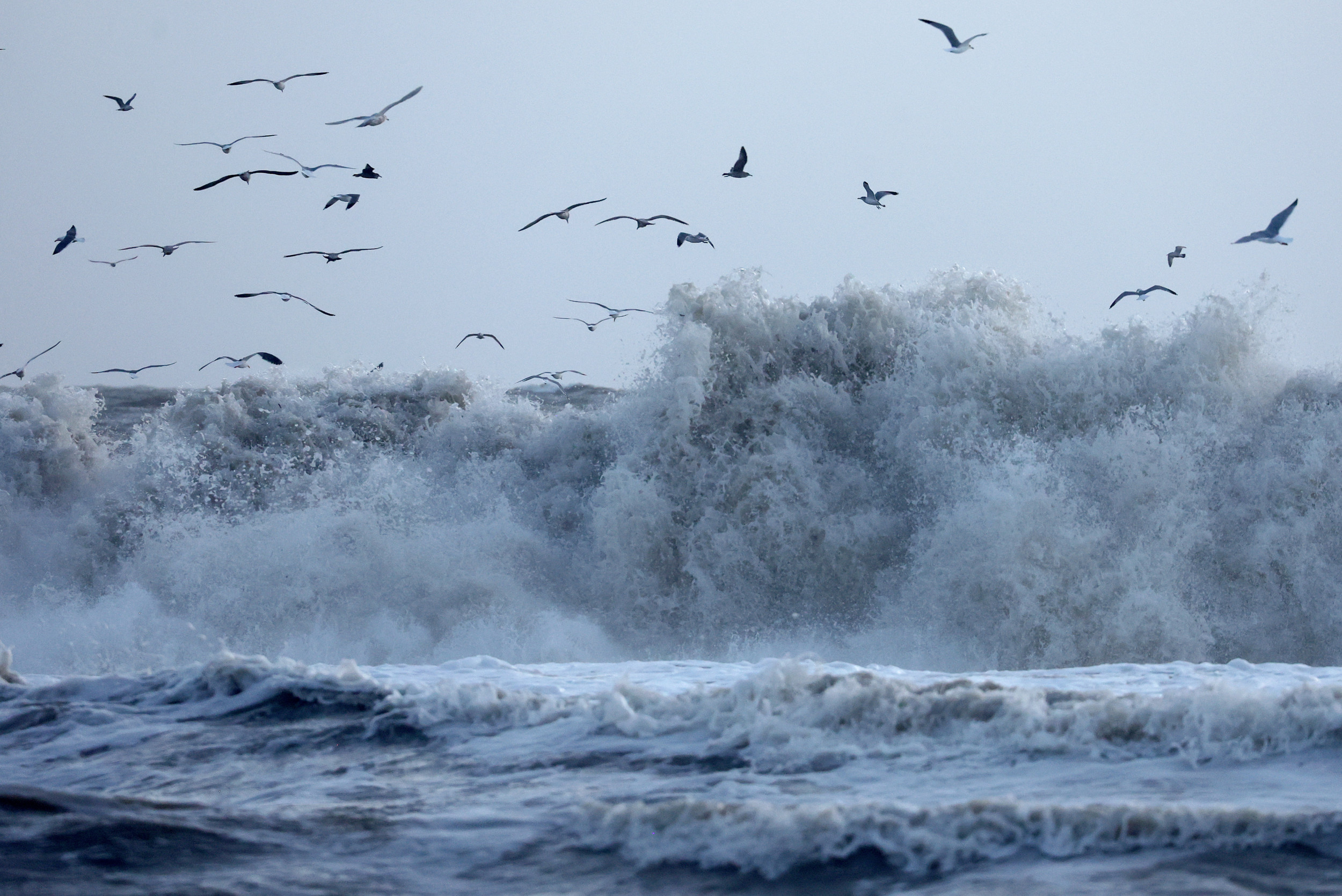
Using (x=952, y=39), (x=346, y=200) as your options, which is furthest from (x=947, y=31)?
(x=346, y=200)

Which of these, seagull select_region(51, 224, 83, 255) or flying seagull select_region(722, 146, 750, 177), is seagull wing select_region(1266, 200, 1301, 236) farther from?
seagull select_region(51, 224, 83, 255)

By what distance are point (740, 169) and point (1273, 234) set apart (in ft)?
14.2

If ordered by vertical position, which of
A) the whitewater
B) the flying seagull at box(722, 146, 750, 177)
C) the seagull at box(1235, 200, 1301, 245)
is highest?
the flying seagull at box(722, 146, 750, 177)

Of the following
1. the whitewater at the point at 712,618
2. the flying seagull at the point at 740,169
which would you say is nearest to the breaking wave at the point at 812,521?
the whitewater at the point at 712,618

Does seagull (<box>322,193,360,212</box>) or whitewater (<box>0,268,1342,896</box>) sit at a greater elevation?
seagull (<box>322,193,360,212</box>)

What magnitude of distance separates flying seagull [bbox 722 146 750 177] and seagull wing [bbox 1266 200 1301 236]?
4.22 metres

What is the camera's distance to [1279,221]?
8062 millimetres

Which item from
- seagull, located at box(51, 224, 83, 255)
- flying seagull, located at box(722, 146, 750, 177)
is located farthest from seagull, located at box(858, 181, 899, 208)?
seagull, located at box(51, 224, 83, 255)

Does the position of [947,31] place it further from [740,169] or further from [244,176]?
[244,176]

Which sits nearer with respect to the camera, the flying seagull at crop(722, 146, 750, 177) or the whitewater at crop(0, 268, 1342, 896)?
the whitewater at crop(0, 268, 1342, 896)

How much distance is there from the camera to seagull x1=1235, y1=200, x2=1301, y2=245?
8.02 meters

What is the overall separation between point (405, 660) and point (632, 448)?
10.7 ft

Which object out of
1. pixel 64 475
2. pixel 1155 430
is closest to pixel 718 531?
pixel 1155 430

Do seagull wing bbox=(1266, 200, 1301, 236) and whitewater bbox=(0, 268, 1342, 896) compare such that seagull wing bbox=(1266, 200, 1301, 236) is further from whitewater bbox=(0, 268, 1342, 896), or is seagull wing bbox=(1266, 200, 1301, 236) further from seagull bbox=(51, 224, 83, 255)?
seagull bbox=(51, 224, 83, 255)
